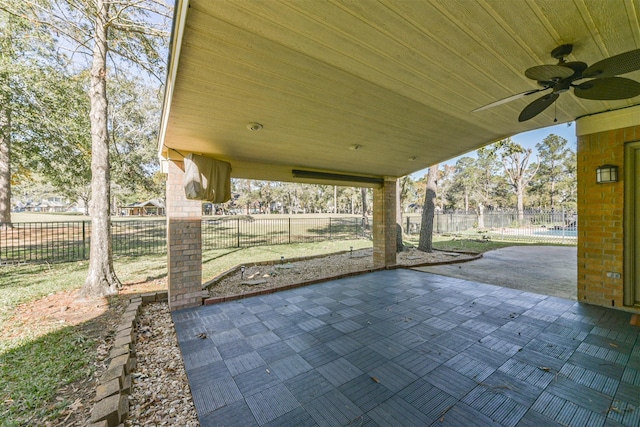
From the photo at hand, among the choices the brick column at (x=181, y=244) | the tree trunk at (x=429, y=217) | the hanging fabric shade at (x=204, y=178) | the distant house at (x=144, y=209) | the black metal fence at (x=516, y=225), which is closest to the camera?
the hanging fabric shade at (x=204, y=178)

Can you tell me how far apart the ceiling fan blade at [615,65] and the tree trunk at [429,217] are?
7101 millimetres

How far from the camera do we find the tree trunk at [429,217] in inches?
350

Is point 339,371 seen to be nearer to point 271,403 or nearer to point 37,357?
point 271,403

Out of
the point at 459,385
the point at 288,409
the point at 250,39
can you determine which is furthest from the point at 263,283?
the point at 250,39

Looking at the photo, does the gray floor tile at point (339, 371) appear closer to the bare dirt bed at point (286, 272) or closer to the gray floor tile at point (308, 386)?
the gray floor tile at point (308, 386)

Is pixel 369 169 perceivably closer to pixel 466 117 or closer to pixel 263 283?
pixel 466 117

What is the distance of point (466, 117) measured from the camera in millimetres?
3410

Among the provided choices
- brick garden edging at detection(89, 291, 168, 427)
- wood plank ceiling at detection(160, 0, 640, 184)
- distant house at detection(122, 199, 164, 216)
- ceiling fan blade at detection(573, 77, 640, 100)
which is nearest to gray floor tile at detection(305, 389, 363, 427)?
brick garden edging at detection(89, 291, 168, 427)

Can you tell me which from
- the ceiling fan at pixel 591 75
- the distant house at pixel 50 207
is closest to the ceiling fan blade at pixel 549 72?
the ceiling fan at pixel 591 75

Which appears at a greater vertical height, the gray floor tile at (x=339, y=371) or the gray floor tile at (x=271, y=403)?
the gray floor tile at (x=339, y=371)

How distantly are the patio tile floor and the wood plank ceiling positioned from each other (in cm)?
261

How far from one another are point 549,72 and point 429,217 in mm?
7619

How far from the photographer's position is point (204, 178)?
372cm

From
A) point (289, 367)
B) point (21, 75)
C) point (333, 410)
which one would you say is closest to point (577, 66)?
point (333, 410)
